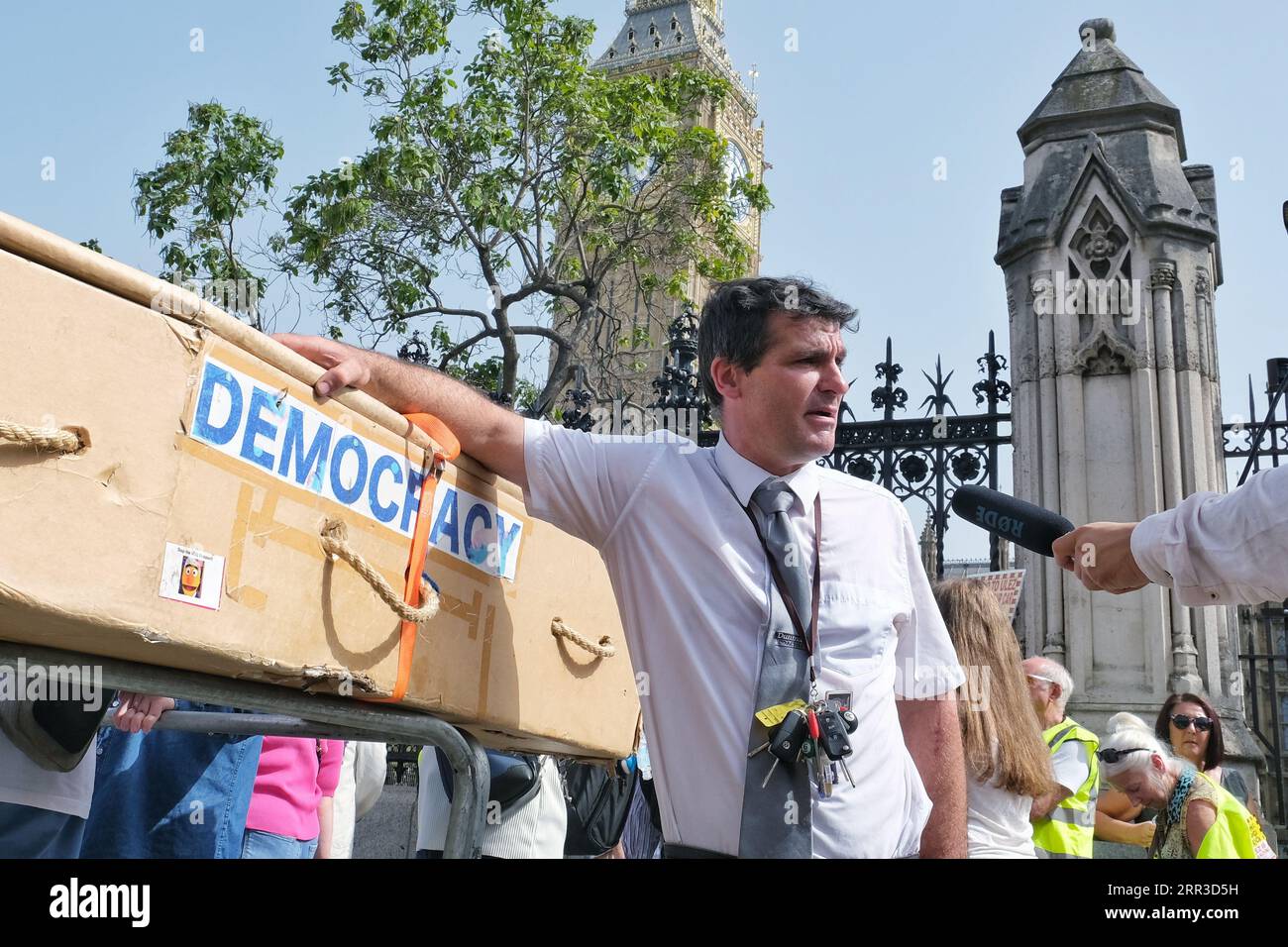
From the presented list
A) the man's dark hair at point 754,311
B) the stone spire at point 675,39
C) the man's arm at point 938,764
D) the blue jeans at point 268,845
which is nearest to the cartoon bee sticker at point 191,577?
the man's dark hair at point 754,311

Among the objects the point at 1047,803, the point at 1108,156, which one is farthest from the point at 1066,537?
the point at 1108,156

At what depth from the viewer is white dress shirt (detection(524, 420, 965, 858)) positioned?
7.45 ft

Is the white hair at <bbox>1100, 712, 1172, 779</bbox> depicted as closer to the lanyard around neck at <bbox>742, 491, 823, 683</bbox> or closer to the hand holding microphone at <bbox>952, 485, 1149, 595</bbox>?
the hand holding microphone at <bbox>952, 485, 1149, 595</bbox>

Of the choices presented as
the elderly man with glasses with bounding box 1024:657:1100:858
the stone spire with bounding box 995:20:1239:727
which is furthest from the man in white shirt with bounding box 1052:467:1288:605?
the stone spire with bounding box 995:20:1239:727

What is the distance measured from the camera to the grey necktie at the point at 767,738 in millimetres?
2162

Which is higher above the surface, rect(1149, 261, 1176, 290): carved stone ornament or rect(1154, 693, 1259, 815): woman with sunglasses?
rect(1149, 261, 1176, 290): carved stone ornament

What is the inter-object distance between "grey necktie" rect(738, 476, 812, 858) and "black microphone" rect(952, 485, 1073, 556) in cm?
47

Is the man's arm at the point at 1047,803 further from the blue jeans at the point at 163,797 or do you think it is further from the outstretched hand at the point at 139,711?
the outstretched hand at the point at 139,711

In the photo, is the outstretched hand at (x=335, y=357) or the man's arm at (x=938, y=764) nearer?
the outstretched hand at (x=335, y=357)

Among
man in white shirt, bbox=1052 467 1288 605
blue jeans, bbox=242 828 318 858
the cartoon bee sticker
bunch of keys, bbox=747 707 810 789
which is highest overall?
man in white shirt, bbox=1052 467 1288 605

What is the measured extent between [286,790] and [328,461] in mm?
2399

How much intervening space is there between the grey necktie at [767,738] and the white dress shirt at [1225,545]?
670 mm
